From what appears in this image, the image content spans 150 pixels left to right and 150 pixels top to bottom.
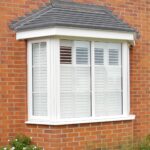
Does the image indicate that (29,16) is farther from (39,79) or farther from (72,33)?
(39,79)

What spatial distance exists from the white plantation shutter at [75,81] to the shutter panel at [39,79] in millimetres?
366

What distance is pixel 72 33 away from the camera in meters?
10.5

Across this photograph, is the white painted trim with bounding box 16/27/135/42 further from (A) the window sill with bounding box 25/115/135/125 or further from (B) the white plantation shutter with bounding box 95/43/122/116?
(A) the window sill with bounding box 25/115/135/125

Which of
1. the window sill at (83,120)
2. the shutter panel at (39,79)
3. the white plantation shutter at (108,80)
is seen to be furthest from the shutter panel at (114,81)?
the shutter panel at (39,79)

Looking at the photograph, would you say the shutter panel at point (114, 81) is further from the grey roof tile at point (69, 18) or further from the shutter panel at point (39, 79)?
the shutter panel at point (39, 79)

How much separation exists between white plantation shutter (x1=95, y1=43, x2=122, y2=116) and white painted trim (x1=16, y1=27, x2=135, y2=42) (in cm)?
31

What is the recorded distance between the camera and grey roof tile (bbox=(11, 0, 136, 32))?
10.5 meters

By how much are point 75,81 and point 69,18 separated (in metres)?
1.30

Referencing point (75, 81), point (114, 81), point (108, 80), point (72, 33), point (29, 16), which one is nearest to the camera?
point (72, 33)

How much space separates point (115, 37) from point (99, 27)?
572 mm

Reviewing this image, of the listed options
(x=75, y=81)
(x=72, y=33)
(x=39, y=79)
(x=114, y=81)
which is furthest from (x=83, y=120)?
(x=72, y=33)

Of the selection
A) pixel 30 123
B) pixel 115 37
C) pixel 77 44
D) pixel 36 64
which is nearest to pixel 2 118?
pixel 30 123

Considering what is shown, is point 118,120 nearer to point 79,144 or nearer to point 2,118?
point 79,144

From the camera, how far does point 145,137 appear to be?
42.0 ft
